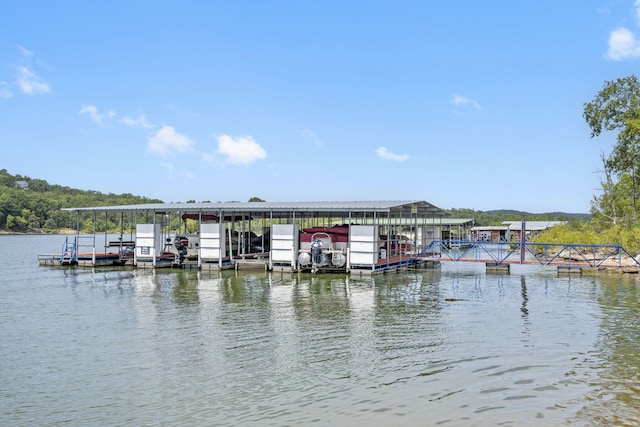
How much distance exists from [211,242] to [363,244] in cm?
834

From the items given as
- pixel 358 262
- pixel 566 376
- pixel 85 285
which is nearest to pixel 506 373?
pixel 566 376

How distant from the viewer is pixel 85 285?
2305 centimetres

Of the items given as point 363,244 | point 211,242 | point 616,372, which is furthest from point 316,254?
point 616,372

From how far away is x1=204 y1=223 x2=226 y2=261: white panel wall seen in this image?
93.9 ft

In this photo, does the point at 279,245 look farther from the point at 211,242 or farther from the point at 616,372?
Answer: the point at 616,372

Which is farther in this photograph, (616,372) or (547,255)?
(547,255)

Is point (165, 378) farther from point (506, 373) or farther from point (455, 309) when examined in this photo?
point (455, 309)

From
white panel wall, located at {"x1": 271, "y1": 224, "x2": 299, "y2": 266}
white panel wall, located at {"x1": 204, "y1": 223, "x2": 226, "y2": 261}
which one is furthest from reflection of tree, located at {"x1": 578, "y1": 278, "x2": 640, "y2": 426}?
white panel wall, located at {"x1": 204, "y1": 223, "x2": 226, "y2": 261}

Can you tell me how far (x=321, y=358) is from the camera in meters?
10.6

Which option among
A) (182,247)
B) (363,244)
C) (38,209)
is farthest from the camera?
(38,209)

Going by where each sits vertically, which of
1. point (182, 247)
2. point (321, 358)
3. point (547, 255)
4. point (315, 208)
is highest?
point (315, 208)

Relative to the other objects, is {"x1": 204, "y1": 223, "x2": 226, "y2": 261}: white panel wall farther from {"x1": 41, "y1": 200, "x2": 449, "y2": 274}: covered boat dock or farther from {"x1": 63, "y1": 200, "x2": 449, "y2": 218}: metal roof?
{"x1": 63, "y1": 200, "x2": 449, "y2": 218}: metal roof

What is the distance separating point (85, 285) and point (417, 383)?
18.1m

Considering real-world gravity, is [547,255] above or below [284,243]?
below
